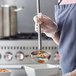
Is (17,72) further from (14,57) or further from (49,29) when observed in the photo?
(49,29)

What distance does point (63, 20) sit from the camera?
4.48ft

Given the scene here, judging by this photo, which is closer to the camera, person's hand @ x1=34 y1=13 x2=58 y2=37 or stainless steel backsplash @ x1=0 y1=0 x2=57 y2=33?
person's hand @ x1=34 y1=13 x2=58 y2=37

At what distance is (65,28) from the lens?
1.34 m

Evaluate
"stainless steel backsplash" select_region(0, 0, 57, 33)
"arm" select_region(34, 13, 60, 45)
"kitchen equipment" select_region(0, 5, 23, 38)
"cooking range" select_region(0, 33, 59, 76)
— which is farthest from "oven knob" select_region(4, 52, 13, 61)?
"arm" select_region(34, 13, 60, 45)

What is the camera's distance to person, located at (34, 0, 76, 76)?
1.31 m

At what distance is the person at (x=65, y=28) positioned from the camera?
131 centimetres

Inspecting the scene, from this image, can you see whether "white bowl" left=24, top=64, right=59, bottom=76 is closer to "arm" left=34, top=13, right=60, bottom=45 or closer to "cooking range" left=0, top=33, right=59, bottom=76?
"arm" left=34, top=13, right=60, bottom=45

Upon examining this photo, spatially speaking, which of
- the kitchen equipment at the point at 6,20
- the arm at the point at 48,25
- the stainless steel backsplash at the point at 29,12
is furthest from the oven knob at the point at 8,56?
the arm at the point at 48,25

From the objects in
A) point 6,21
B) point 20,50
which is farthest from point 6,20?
point 20,50

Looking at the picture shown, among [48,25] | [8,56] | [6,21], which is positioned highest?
[48,25]

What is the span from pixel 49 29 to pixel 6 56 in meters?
0.84

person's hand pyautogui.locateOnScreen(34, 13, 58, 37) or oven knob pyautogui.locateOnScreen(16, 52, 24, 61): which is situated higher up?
person's hand pyautogui.locateOnScreen(34, 13, 58, 37)

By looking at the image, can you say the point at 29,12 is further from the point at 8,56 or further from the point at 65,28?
the point at 65,28

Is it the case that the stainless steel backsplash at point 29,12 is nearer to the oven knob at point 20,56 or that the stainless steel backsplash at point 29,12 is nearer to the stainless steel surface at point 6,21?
the stainless steel surface at point 6,21
